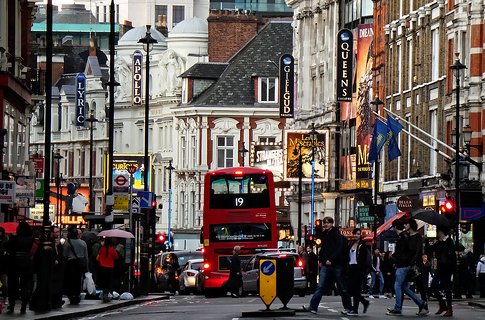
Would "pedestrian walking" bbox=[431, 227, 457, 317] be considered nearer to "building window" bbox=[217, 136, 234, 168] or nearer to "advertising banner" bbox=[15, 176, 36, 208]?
"advertising banner" bbox=[15, 176, 36, 208]

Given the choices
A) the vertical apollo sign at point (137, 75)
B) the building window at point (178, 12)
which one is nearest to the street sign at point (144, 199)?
the vertical apollo sign at point (137, 75)

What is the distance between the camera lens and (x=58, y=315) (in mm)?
37094

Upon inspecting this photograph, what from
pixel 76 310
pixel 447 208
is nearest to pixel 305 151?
pixel 447 208

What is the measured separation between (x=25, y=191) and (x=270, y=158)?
59.2 metres

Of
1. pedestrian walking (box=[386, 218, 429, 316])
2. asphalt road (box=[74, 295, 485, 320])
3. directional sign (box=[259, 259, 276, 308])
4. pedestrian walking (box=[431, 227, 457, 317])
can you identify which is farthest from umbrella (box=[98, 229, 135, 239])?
pedestrian walking (box=[386, 218, 429, 316])

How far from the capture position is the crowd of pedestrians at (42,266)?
38688 millimetres

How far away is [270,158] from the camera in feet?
352

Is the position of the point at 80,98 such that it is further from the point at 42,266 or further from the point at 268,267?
the point at 268,267

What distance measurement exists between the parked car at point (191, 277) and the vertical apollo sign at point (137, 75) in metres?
66.7

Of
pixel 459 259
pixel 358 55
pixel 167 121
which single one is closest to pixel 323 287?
pixel 459 259

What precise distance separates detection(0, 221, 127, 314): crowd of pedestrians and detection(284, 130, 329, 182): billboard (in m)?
48.2

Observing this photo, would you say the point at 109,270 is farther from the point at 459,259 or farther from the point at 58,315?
the point at 459,259

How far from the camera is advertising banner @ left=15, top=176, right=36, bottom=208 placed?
48.3m

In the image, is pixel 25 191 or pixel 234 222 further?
pixel 234 222
